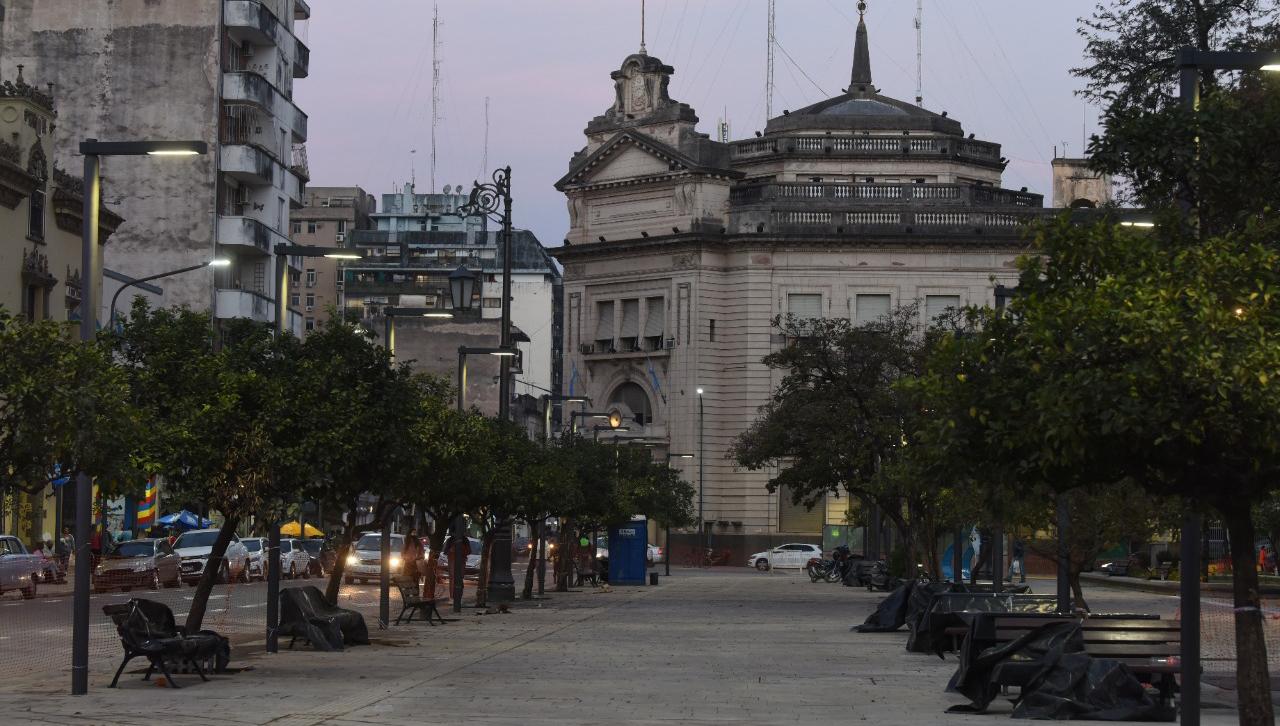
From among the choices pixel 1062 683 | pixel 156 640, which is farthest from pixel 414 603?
pixel 1062 683

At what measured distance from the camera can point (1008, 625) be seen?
73.9ft

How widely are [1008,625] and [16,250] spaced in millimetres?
42057

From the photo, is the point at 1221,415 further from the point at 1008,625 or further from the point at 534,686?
the point at 534,686

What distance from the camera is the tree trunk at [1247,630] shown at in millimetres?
14836

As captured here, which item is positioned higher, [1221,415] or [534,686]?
[1221,415]

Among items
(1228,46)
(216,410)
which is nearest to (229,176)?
(1228,46)

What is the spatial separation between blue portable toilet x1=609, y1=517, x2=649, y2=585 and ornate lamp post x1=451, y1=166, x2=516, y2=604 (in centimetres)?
2129

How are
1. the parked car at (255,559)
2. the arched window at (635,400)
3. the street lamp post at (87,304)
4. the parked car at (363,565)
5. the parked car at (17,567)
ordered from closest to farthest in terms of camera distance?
the street lamp post at (87,304) → the parked car at (17,567) → the parked car at (255,559) → the parked car at (363,565) → the arched window at (635,400)

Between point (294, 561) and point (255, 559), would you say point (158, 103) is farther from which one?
point (255, 559)

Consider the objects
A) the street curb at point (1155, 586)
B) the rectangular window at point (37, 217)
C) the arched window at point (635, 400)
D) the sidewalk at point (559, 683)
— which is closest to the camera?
the sidewalk at point (559, 683)

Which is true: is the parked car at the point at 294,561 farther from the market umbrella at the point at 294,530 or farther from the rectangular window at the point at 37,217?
the market umbrella at the point at 294,530

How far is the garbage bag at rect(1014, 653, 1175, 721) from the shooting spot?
773 inches

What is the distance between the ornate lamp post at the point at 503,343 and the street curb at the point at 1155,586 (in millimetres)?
20343

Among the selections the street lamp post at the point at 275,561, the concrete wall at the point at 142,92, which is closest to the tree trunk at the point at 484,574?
the street lamp post at the point at 275,561
